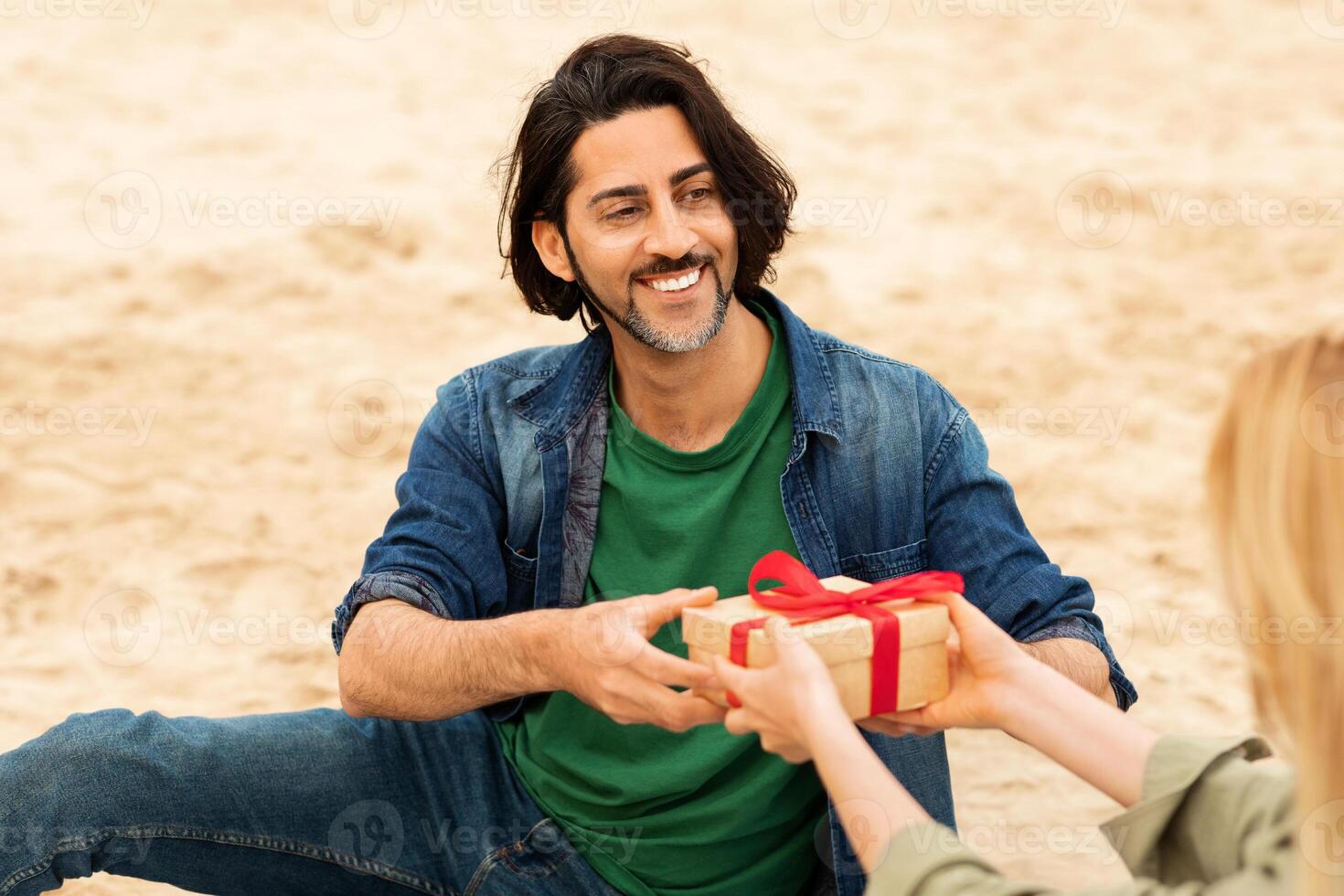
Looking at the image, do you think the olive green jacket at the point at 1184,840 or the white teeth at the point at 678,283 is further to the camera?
the white teeth at the point at 678,283

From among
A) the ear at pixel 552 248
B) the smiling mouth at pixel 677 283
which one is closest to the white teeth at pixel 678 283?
the smiling mouth at pixel 677 283

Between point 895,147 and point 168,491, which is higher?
point 895,147

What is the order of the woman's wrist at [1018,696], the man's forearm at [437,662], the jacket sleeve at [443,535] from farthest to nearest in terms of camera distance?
the jacket sleeve at [443,535] → the man's forearm at [437,662] → the woman's wrist at [1018,696]

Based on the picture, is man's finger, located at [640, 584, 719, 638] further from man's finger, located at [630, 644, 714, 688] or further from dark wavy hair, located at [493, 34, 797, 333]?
dark wavy hair, located at [493, 34, 797, 333]

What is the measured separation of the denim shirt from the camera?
2.52 metres

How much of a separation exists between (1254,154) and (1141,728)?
20.4 feet

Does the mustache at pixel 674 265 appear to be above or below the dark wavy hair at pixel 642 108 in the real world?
below

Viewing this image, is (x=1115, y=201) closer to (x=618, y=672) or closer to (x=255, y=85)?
(x=255, y=85)

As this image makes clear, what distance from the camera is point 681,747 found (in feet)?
8.37

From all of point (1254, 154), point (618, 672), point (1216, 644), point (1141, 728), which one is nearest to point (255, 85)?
point (1254, 154)

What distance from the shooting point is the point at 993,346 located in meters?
5.99

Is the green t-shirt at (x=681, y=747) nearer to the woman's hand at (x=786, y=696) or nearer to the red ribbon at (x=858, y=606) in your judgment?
the red ribbon at (x=858, y=606)

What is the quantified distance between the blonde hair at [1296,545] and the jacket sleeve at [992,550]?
2.90ft

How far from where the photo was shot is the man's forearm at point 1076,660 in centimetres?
238
